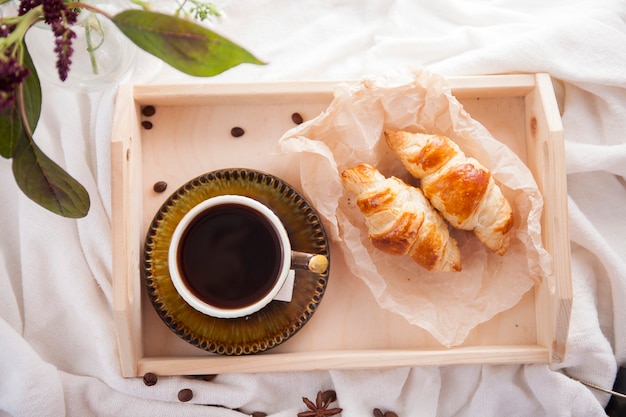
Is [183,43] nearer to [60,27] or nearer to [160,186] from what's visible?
[60,27]

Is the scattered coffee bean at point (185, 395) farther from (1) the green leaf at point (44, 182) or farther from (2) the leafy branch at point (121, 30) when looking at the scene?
(2) the leafy branch at point (121, 30)

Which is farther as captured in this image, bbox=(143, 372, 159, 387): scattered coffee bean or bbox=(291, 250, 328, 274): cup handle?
bbox=(143, 372, 159, 387): scattered coffee bean

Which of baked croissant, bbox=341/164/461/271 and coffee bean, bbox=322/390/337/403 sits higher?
baked croissant, bbox=341/164/461/271

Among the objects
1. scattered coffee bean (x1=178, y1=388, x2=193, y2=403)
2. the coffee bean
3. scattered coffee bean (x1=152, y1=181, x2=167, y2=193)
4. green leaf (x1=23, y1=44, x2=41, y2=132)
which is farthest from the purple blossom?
the coffee bean

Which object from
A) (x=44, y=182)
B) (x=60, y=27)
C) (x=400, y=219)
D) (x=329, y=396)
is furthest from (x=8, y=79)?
(x=329, y=396)

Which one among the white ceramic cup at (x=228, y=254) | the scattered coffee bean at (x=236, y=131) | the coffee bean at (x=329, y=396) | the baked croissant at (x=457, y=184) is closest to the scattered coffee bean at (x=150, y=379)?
the white ceramic cup at (x=228, y=254)

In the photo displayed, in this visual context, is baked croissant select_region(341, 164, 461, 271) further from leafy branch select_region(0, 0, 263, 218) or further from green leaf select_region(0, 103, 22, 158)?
green leaf select_region(0, 103, 22, 158)

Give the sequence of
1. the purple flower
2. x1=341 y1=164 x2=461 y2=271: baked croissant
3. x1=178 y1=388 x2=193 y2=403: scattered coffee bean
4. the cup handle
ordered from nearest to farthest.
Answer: the purple flower
the cup handle
x1=341 y1=164 x2=461 y2=271: baked croissant
x1=178 y1=388 x2=193 y2=403: scattered coffee bean
